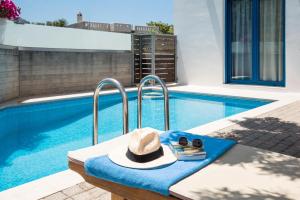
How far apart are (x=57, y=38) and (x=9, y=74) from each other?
206cm

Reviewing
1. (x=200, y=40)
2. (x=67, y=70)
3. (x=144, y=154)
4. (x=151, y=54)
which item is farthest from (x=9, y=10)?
(x=144, y=154)

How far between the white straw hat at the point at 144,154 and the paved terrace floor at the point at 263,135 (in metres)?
0.70

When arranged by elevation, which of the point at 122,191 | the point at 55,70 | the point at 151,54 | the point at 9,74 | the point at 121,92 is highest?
the point at 151,54

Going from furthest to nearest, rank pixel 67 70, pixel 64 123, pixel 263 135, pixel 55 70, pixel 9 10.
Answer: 1. pixel 67 70
2. pixel 55 70
3. pixel 9 10
4. pixel 64 123
5. pixel 263 135

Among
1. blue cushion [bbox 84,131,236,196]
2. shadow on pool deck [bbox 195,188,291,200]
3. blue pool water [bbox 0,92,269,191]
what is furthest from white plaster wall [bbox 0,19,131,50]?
shadow on pool deck [bbox 195,188,291,200]

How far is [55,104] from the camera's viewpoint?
A: 848cm

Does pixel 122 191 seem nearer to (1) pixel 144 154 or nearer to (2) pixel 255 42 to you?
(1) pixel 144 154

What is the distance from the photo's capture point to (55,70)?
1005 cm

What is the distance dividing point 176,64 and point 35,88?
5.54 metres

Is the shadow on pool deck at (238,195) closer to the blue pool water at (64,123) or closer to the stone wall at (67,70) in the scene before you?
the blue pool water at (64,123)

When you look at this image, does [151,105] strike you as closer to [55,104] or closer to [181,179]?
[55,104]

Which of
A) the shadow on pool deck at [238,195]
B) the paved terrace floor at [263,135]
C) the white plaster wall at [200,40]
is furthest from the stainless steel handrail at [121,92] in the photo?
the white plaster wall at [200,40]

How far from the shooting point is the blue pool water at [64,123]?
178 inches

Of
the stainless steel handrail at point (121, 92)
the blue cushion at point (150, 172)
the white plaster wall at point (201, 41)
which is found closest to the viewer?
the blue cushion at point (150, 172)
